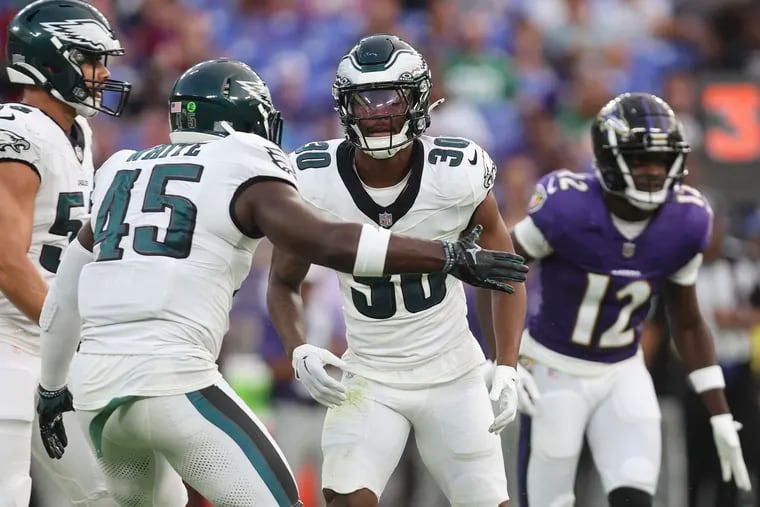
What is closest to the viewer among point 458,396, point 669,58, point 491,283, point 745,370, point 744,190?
point 491,283

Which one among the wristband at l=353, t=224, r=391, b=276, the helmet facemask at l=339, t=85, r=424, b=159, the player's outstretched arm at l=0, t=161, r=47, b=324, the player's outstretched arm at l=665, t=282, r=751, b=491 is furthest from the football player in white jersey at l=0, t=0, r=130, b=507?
the player's outstretched arm at l=665, t=282, r=751, b=491

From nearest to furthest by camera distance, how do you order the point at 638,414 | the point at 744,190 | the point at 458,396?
1. the point at 458,396
2. the point at 638,414
3. the point at 744,190

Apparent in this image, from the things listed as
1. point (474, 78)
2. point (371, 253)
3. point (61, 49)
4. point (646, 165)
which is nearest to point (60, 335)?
point (371, 253)

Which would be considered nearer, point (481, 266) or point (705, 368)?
point (481, 266)

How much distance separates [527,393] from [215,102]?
1.81m

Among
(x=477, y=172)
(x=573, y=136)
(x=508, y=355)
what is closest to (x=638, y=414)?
(x=508, y=355)

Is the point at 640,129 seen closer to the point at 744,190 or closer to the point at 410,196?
the point at 410,196

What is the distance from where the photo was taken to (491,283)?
137 inches

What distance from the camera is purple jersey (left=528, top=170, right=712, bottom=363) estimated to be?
515 centimetres

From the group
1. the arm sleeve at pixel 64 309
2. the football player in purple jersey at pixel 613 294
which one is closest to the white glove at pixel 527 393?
the football player in purple jersey at pixel 613 294

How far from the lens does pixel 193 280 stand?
12.0 feet

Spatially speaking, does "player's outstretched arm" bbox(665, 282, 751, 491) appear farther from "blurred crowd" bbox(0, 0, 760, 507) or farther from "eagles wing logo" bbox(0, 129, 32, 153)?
"eagles wing logo" bbox(0, 129, 32, 153)

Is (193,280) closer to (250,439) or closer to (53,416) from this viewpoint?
(250,439)

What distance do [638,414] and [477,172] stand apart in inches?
51.5
